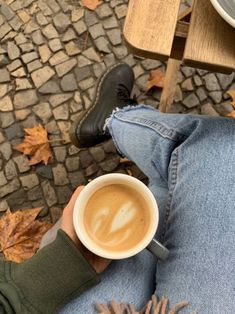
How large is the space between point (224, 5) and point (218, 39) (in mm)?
62

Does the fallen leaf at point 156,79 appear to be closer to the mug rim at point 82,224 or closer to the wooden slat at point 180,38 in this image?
the wooden slat at point 180,38

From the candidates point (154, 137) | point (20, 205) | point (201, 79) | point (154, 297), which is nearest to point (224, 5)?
point (154, 137)

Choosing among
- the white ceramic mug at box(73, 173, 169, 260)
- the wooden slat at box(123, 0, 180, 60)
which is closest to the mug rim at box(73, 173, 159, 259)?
the white ceramic mug at box(73, 173, 169, 260)

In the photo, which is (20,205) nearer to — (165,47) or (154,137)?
(154,137)

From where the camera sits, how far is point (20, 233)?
133 cm

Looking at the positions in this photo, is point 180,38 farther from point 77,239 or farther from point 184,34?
point 77,239

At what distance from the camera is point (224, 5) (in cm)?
82

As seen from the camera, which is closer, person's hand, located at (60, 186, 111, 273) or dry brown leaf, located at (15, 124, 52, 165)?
person's hand, located at (60, 186, 111, 273)

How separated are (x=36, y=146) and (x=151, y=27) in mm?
704

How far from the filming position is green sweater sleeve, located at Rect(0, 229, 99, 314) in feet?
2.64

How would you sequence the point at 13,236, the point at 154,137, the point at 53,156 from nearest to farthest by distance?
the point at 154,137 < the point at 13,236 < the point at 53,156

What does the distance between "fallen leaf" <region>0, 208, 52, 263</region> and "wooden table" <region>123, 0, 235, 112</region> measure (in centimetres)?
71

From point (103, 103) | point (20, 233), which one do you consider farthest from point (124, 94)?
point (20, 233)

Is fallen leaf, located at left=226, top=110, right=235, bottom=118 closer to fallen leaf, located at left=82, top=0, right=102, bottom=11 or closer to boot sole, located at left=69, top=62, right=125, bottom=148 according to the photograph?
boot sole, located at left=69, top=62, right=125, bottom=148
